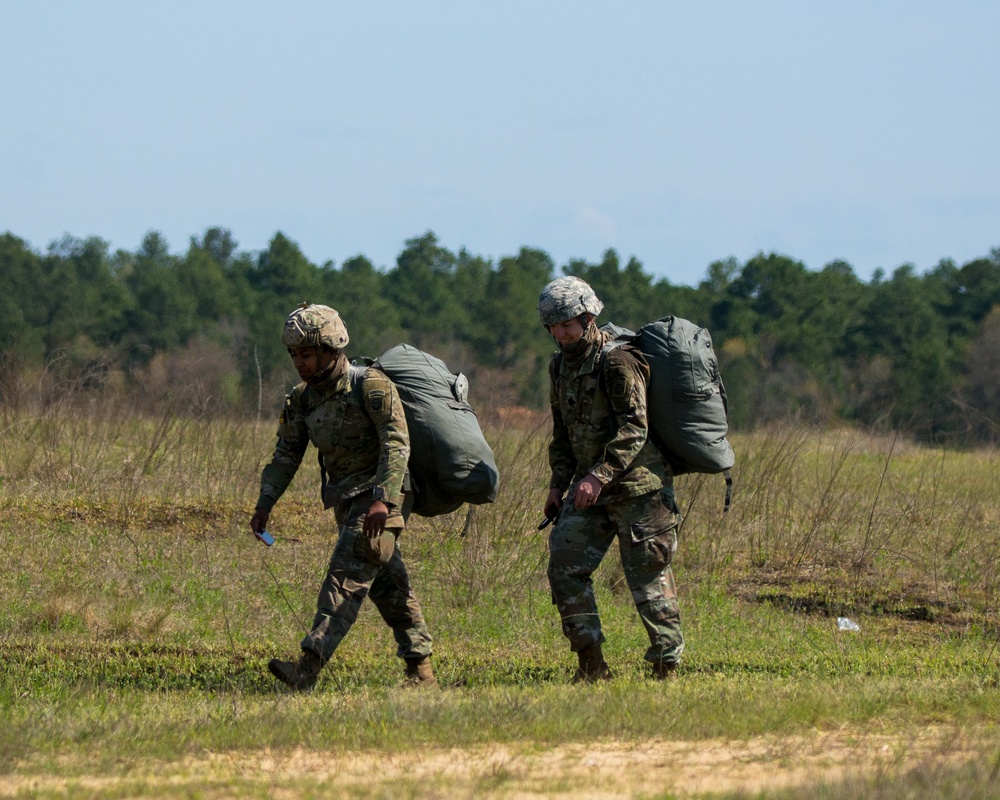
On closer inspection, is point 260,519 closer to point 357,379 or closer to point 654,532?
point 357,379

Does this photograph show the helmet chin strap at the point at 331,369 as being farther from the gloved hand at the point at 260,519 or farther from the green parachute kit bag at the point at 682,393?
the green parachute kit bag at the point at 682,393

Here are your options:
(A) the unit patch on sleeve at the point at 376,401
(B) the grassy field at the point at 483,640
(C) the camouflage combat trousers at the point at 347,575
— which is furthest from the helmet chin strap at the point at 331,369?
(B) the grassy field at the point at 483,640

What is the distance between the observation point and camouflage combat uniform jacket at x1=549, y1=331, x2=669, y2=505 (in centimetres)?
598

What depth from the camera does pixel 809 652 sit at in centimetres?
762

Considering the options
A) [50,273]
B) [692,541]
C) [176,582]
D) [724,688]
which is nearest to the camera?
[724,688]

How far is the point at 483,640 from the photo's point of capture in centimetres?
785

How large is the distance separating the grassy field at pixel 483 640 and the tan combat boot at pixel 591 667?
10 centimetres

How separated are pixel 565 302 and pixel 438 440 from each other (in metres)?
0.89

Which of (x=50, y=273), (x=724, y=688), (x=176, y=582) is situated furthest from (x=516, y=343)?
(x=724, y=688)

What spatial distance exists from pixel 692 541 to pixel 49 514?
4860mm

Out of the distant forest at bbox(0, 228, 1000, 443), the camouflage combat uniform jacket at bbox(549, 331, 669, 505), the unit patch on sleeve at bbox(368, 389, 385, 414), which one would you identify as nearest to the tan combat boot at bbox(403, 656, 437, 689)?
the camouflage combat uniform jacket at bbox(549, 331, 669, 505)

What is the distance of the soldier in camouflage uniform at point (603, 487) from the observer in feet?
19.7

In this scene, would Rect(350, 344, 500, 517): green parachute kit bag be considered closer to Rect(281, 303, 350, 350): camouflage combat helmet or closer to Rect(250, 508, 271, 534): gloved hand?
Rect(281, 303, 350, 350): camouflage combat helmet

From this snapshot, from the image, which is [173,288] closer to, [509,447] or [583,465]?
[509,447]
